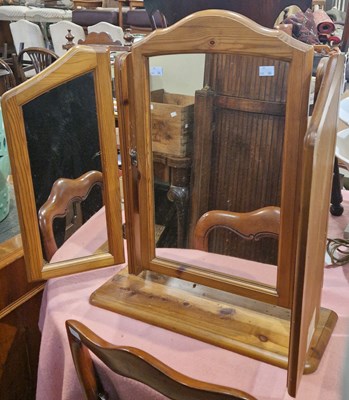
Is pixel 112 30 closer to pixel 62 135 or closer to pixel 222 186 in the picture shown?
pixel 62 135

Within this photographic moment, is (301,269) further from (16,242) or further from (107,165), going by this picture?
(16,242)

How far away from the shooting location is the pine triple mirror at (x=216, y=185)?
0.57 metres

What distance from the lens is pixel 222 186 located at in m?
0.70

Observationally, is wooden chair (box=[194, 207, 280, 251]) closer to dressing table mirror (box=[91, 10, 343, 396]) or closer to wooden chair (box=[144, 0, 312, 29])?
dressing table mirror (box=[91, 10, 343, 396])

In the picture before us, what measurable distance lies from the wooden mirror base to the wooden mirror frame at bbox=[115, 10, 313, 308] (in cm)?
3

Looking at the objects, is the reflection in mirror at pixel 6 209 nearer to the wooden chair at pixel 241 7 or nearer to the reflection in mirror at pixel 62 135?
the reflection in mirror at pixel 62 135

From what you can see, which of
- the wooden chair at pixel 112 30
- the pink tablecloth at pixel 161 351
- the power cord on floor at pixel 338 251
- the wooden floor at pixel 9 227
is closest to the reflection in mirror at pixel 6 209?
the wooden floor at pixel 9 227

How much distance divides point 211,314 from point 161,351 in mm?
103

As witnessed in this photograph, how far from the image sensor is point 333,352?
66 cm

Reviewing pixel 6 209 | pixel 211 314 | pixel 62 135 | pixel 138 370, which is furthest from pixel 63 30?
pixel 138 370

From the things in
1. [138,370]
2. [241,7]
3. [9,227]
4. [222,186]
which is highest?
[241,7]

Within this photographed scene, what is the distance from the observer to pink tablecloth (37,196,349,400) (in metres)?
0.61

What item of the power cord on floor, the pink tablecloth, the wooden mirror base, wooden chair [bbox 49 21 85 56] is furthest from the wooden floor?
wooden chair [bbox 49 21 85 56]

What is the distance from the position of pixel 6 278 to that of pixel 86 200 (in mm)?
399
